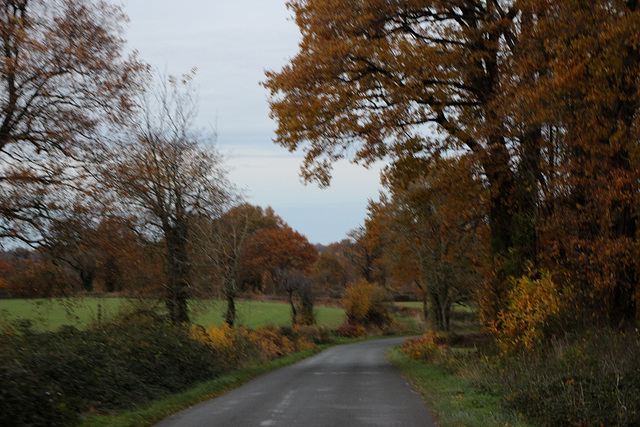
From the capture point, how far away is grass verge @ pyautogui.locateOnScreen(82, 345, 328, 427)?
33.5 feet

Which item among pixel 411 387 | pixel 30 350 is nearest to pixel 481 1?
pixel 411 387

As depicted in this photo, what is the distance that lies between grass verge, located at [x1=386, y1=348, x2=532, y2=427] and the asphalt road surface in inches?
12.9

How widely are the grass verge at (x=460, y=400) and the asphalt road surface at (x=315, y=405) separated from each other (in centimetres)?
33

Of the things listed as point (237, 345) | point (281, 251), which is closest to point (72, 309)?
point (237, 345)

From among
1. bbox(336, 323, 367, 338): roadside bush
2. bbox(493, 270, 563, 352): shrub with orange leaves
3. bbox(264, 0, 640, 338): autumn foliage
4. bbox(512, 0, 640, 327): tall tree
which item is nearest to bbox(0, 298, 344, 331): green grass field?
bbox(264, 0, 640, 338): autumn foliage

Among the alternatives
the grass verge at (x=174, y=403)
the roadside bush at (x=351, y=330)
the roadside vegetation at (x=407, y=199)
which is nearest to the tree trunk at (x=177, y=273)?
the roadside vegetation at (x=407, y=199)

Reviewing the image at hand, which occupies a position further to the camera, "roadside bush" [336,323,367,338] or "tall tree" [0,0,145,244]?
"roadside bush" [336,323,367,338]

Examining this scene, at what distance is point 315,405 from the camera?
Answer: 12273 mm

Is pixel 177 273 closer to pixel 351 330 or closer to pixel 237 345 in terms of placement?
pixel 237 345

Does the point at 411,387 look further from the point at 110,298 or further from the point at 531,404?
the point at 110,298

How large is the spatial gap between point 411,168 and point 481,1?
18.7ft

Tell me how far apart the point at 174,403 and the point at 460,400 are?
6250 mm

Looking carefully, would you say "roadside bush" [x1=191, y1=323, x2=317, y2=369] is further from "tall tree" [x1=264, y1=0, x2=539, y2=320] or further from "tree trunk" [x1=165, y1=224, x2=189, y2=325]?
"tall tree" [x1=264, y1=0, x2=539, y2=320]

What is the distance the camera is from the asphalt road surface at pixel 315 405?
10352 millimetres
